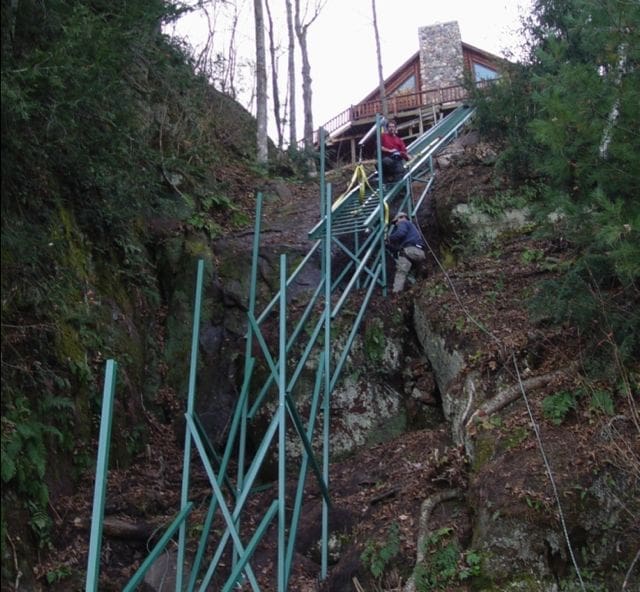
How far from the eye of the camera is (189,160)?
11711mm

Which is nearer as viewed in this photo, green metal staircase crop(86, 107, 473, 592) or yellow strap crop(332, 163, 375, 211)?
green metal staircase crop(86, 107, 473, 592)

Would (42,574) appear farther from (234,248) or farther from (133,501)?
(234,248)

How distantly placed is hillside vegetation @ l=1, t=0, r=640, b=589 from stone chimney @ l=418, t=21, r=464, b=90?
72.9ft

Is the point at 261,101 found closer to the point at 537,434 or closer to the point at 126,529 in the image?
the point at 126,529

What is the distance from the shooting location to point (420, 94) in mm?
25531

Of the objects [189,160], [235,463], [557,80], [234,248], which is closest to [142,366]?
[235,463]

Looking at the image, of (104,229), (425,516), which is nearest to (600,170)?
(425,516)

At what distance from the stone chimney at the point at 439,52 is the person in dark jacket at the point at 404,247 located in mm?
20837

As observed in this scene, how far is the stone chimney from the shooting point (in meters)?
29.1

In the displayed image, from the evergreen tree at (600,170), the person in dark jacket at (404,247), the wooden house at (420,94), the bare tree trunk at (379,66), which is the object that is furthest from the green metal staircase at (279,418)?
the bare tree trunk at (379,66)

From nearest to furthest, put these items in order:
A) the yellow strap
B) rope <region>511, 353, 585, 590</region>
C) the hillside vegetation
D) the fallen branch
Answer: rope <region>511, 353, 585, 590</region> < the hillside vegetation < the fallen branch < the yellow strap

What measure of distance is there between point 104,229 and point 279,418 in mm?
3883

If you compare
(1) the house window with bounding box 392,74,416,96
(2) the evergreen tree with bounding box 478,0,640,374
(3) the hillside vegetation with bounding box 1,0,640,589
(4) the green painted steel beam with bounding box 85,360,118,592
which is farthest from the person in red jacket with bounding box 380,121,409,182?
(1) the house window with bounding box 392,74,416,96

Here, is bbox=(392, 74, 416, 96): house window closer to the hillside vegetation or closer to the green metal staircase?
the green metal staircase
